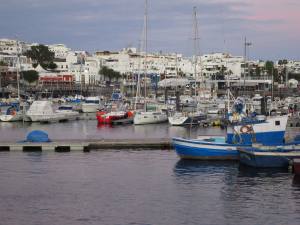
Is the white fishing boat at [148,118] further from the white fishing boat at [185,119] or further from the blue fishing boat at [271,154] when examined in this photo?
the blue fishing boat at [271,154]

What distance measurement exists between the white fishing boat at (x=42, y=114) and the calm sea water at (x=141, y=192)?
3317 cm

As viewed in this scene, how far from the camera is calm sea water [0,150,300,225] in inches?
963

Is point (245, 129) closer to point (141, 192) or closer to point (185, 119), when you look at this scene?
point (141, 192)

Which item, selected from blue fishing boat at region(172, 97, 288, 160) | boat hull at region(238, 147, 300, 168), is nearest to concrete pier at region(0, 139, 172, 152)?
blue fishing boat at region(172, 97, 288, 160)

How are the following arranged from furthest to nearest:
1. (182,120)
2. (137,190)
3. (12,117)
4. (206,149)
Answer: (12,117) < (182,120) < (206,149) < (137,190)

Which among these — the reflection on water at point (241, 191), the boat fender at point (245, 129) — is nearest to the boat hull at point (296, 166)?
the reflection on water at point (241, 191)

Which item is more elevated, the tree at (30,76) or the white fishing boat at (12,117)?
the tree at (30,76)

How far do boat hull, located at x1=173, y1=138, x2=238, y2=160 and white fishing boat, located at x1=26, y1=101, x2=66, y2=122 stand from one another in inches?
1451

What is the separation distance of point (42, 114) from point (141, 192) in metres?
44.5

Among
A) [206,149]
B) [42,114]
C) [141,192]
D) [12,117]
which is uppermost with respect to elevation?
[42,114]

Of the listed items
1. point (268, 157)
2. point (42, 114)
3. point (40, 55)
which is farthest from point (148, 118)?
point (40, 55)

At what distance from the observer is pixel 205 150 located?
36531 mm

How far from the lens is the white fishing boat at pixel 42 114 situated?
71694 mm

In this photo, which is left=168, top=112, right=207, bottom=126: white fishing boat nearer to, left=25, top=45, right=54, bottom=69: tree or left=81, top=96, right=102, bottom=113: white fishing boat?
left=81, top=96, right=102, bottom=113: white fishing boat
